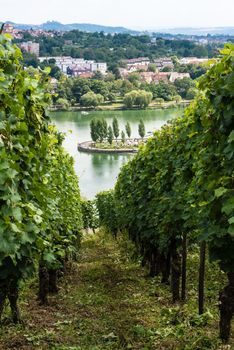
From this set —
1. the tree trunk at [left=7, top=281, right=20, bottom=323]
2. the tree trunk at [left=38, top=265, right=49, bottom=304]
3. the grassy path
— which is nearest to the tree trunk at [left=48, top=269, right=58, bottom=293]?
the grassy path

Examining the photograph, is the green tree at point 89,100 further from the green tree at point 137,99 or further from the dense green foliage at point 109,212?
the dense green foliage at point 109,212

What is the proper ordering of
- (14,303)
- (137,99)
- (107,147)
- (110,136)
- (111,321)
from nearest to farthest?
(14,303) < (111,321) < (107,147) < (110,136) < (137,99)

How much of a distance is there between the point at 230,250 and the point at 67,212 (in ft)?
25.9

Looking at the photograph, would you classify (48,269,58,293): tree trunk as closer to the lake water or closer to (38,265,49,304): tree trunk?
(38,265,49,304): tree trunk

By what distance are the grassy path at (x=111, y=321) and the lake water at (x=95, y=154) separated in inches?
621

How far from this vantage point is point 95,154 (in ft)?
273

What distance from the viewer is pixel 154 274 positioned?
1538 cm

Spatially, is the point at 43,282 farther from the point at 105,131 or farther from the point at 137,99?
the point at 137,99

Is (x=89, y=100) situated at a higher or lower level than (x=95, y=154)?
higher

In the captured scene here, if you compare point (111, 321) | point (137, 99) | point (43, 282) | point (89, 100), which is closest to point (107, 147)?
point (137, 99)

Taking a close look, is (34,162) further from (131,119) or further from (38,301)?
(131,119)

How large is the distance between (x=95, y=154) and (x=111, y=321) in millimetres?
74218

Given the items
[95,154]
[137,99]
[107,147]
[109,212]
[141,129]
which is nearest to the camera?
[109,212]

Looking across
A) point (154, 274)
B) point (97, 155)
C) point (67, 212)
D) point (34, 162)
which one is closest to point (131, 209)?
point (154, 274)
